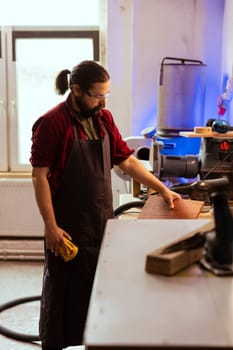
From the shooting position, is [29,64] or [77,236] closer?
[77,236]

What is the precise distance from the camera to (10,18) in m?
3.93

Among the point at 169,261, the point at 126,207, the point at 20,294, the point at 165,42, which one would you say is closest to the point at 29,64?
the point at 165,42

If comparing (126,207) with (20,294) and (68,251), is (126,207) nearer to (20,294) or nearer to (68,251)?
(68,251)

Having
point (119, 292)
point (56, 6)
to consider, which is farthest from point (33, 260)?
point (119, 292)

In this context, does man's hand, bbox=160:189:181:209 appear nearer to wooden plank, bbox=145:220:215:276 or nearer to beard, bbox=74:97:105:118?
beard, bbox=74:97:105:118

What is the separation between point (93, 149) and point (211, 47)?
1.80 meters

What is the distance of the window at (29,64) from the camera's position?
12.9ft

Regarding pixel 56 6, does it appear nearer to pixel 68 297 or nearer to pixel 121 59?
pixel 121 59

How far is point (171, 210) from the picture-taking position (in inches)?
79.0

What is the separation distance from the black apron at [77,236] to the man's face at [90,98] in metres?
0.11

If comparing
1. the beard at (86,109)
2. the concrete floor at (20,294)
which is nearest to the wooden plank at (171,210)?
the beard at (86,109)

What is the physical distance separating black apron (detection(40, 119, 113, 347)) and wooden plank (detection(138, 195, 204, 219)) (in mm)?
169

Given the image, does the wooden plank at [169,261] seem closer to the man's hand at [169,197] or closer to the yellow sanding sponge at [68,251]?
the yellow sanding sponge at [68,251]

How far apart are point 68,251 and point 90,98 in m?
0.56
